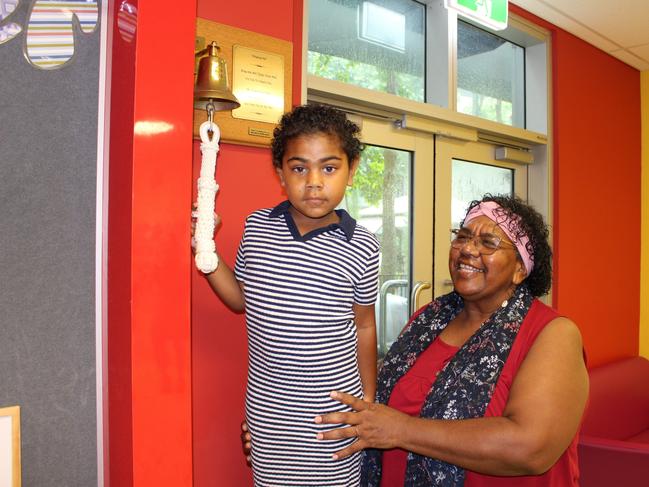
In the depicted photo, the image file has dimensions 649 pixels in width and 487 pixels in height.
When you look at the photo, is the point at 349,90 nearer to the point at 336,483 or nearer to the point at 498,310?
the point at 498,310

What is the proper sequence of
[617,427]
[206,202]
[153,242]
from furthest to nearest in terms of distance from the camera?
1. [617,427]
2. [206,202]
3. [153,242]

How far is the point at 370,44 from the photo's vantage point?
255 cm

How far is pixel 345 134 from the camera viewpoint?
1.21 metres

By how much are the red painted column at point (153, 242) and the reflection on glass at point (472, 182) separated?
7.47ft

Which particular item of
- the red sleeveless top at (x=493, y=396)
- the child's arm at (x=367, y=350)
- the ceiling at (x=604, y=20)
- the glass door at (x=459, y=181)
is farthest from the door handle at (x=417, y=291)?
the ceiling at (x=604, y=20)

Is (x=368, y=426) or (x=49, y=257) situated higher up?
Answer: (x=49, y=257)

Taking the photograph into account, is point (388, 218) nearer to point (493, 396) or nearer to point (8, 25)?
point (493, 396)

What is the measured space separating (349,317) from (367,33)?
180cm

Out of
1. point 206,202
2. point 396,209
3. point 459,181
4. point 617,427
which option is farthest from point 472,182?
point 206,202

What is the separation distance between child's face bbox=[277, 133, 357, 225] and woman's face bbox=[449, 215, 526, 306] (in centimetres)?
41

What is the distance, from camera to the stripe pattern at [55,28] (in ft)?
2.60

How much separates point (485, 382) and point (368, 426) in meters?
0.30

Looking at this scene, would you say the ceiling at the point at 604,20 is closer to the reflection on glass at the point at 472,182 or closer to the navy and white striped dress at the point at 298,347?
the reflection on glass at the point at 472,182

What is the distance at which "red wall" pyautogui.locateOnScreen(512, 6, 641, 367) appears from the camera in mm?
3238
